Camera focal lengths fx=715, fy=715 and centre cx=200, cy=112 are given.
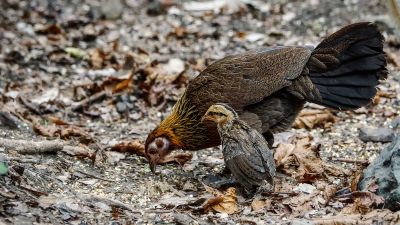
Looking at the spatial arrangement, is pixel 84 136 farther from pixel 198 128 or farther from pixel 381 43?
pixel 381 43

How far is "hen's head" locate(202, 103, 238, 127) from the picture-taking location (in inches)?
204

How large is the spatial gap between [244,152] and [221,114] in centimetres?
39

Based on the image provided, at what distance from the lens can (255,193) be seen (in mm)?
5004

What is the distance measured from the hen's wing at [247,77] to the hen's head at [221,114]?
27cm

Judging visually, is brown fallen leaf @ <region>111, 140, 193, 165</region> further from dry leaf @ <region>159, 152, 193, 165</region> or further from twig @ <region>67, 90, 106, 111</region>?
twig @ <region>67, 90, 106, 111</region>

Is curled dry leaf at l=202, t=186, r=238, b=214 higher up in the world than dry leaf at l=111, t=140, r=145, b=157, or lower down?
higher up

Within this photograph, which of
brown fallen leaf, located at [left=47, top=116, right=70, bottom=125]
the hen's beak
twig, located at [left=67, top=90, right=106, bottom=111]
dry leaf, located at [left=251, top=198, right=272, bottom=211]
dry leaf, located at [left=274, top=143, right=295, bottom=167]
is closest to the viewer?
dry leaf, located at [left=251, top=198, right=272, bottom=211]

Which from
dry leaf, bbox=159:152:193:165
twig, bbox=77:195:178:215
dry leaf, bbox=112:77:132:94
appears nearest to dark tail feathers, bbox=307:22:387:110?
dry leaf, bbox=159:152:193:165

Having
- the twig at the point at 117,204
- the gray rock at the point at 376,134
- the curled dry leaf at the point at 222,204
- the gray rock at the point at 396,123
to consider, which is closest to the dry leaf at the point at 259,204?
the curled dry leaf at the point at 222,204

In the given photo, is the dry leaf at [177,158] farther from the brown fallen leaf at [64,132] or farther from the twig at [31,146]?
the twig at [31,146]

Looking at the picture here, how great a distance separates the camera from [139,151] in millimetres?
6098

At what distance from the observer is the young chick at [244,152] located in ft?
16.2

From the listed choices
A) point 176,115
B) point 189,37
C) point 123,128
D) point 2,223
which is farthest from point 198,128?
point 189,37

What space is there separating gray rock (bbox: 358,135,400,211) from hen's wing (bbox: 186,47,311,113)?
1.08m
